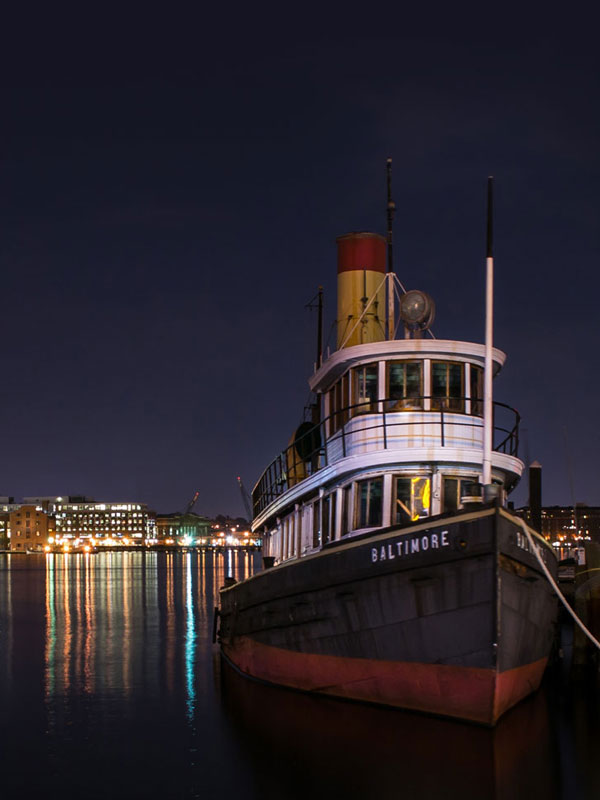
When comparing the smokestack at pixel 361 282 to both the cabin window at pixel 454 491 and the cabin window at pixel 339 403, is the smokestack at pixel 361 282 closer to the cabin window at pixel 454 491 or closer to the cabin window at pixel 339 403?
the cabin window at pixel 339 403

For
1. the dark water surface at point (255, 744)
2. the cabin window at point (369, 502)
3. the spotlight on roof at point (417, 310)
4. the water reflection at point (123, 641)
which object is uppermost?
the spotlight on roof at point (417, 310)

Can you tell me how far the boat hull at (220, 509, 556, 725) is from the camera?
1556 cm

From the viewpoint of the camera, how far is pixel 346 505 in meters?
19.3

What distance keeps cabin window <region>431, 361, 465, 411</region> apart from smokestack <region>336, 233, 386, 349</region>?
3539 mm

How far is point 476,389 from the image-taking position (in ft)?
63.8

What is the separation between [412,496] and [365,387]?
2.45 meters

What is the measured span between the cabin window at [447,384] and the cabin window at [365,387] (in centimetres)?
115

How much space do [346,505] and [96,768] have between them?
6746 mm

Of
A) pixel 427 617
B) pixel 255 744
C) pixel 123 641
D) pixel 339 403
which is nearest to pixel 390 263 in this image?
pixel 339 403

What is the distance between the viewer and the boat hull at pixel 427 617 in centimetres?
1556

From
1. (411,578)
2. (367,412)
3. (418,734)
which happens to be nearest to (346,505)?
(367,412)

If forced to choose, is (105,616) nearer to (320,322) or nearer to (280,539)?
(320,322)

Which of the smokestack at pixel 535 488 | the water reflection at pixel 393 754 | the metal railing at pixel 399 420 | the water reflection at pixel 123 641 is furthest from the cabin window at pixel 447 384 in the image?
the smokestack at pixel 535 488

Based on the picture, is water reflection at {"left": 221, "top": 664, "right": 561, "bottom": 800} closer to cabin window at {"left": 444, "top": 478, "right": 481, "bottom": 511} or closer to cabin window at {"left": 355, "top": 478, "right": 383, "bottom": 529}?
cabin window at {"left": 355, "top": 478, "right": 383, "bottom": 529}
